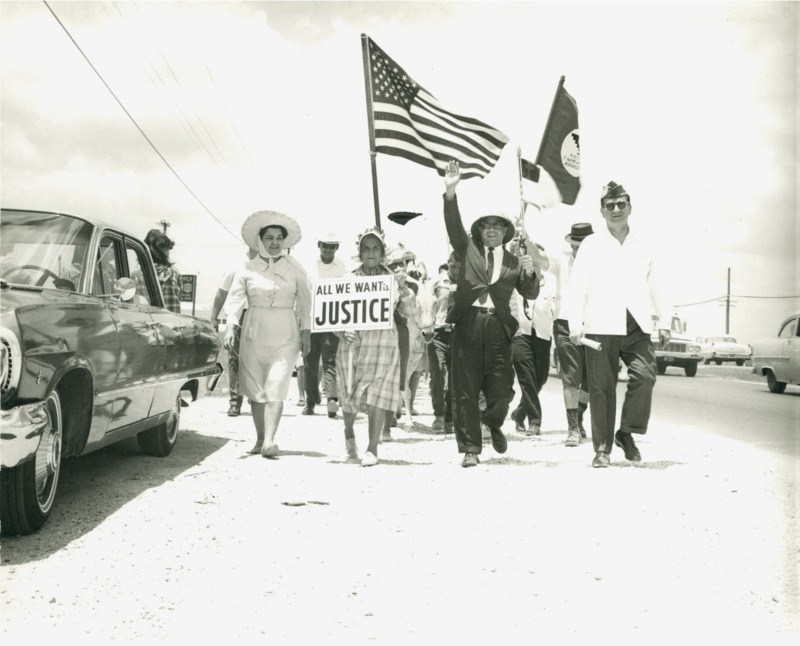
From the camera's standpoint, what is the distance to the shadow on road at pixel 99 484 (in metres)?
4.44

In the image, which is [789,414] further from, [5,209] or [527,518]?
[5,209]

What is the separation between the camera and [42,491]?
15.4ft

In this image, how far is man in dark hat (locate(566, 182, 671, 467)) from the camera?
701cm

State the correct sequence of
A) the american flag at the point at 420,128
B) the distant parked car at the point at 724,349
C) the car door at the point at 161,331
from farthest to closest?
the distant parked car at the point at 724,349, the american flag at the point at 420,128, the car door at the point at 161,331

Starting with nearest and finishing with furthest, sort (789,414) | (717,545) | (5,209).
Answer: (717,545) → (5,209) → (789,414)

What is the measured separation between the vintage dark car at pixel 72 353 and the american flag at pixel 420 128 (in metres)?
3.52

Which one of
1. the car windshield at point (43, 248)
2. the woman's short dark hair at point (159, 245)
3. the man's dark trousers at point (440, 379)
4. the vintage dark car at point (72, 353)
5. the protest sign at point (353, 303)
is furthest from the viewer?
the woman's short dark hair at point (159, 245)

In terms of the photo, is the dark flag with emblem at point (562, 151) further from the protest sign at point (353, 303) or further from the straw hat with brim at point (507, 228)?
the protest sign at point (353, 303)

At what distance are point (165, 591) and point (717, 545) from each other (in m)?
2.69

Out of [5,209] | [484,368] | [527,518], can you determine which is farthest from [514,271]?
[5,209]

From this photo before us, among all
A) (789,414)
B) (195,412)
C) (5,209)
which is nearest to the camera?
(5,209)

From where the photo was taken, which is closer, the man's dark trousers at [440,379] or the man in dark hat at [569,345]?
the man in dark hat at [569,345]

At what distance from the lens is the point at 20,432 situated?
4035 mm

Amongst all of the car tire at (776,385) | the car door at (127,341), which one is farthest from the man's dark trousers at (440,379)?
the car tire at (776,385)
